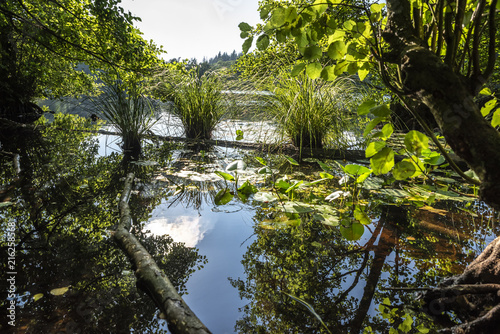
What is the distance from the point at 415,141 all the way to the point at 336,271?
24.9 inches

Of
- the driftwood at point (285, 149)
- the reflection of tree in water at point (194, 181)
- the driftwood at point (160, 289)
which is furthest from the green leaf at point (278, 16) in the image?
A: the driftwood at point (285, 149)

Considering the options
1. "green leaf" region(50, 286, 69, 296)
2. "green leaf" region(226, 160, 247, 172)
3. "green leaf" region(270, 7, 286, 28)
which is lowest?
"green leaf" region(50, 286, 69, 296)

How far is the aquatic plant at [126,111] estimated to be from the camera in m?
3.41

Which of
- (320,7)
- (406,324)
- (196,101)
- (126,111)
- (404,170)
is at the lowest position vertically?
(406,324)

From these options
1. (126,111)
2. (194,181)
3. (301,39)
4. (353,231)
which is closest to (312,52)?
(301,39)

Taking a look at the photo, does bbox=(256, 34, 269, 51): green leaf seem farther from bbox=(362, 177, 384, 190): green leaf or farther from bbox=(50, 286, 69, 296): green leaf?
bbox=(362, 177, 384, 190): green leaf

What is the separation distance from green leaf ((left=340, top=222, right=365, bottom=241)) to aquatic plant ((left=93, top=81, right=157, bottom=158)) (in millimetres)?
3166

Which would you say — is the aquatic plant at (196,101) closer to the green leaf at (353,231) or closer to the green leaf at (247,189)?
the green leaf at (247,189)

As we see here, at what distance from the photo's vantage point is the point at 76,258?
38.5 inches

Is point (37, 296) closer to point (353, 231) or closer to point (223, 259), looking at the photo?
point (223, 259)

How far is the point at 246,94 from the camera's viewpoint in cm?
340

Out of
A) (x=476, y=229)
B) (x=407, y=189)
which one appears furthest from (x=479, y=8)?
(x=407, y=189)

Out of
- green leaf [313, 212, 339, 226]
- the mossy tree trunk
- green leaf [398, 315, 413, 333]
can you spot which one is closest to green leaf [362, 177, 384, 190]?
green leaf [313, 212, 339, 226]

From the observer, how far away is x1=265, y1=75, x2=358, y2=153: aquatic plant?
118 inches
